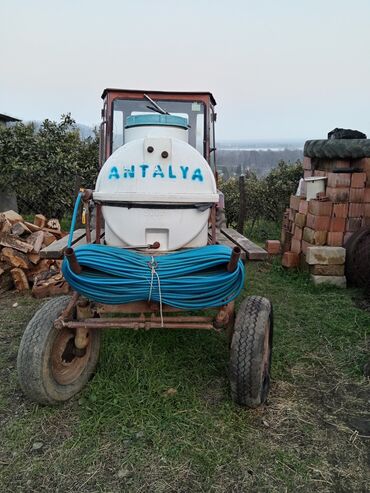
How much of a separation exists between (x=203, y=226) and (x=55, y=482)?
1.61m

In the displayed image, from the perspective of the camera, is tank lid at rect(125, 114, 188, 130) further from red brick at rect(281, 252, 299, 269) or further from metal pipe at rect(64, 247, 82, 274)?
red brick at rect(281, 252, 299, 269)

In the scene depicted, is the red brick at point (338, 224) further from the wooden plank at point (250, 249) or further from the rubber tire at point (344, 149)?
the wooden plank at point (250, 249)

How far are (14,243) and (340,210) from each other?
3888mm

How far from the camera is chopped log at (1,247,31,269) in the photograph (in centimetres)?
496

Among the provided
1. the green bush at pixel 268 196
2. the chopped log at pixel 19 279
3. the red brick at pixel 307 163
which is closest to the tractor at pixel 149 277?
the chopped log at pixel 19 279

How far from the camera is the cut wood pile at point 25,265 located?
4824 millimetres

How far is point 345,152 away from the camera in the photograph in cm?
508

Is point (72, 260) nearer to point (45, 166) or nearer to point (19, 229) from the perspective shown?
point (19, 229)

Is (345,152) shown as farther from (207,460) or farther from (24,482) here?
(24,482)

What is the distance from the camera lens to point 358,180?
5082 millimetres

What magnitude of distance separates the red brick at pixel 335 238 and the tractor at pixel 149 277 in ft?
8.81

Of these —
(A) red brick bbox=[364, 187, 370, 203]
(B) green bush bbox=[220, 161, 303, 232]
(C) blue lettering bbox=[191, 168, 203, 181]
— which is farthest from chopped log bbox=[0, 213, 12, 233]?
(B) green bush bbox=[220, 161, 303, 232]

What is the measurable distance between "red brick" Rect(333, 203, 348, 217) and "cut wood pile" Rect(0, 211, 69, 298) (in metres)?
3.24

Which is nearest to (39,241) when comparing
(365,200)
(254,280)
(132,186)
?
(254,280)
